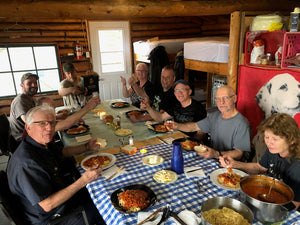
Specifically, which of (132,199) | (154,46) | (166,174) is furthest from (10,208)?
(154,46)

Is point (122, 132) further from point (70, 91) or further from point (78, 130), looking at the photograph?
point (70, 91)

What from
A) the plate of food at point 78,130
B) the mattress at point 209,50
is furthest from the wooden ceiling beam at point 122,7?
the plate of food at point 78,130

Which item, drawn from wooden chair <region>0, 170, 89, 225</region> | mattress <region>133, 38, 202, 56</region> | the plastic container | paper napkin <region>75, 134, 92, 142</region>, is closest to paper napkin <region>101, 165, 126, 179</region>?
wooden chair <region>0, 170, 89, 225</region>

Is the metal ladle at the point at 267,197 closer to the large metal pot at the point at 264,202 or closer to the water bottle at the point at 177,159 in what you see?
the large metal pot at the point at 264,202

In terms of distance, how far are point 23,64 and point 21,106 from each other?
3870 mm

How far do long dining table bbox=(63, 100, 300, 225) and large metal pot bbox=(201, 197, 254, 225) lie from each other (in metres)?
0.12

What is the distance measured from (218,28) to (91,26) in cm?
437

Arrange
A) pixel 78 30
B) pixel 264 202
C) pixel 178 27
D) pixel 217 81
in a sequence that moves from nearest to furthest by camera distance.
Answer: pixel 264 202 → pixel 217 81 → pixel 78 30 → pixel 178 27

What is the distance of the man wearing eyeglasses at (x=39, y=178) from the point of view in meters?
1.78

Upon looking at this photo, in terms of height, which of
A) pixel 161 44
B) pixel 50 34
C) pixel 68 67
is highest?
pixel 50 34

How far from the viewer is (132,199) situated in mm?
1662

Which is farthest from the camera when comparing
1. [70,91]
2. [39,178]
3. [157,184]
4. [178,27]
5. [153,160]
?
[178,27]

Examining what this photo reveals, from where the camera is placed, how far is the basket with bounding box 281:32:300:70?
273 cm

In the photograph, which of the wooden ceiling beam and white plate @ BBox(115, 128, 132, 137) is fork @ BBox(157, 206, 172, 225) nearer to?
white plate @ BBox(115, 128, 132, 137)
